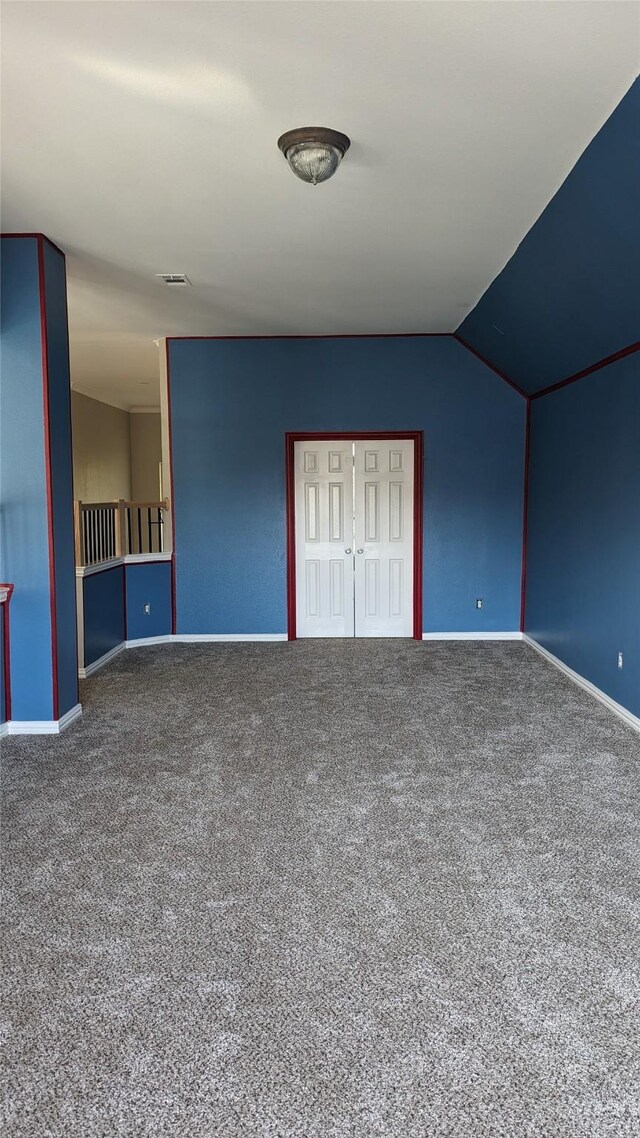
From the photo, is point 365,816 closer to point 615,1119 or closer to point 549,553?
point 615,1119

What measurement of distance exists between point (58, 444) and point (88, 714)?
1745 millimetres

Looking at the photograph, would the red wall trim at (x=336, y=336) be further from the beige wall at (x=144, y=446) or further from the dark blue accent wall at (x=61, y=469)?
the beige wall at (x=144, y=446)

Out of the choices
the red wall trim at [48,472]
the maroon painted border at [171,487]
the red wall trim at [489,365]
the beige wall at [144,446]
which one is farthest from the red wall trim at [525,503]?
the beige wall at [144,446]

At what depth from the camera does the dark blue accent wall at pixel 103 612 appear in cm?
597

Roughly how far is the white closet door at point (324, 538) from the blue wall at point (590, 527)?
5.69 ft

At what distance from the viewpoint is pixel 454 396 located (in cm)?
711

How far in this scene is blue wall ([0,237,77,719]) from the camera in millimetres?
4293

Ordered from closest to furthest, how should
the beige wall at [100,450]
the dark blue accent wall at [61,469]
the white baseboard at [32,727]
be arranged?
the dark blue accent wall at [61,469] → the white baseboard at [32,727] → the beige wall at [100,450]

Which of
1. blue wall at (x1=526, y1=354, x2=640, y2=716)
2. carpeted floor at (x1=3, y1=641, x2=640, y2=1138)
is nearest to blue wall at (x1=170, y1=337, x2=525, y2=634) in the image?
blue wall at (x1=526, y1=354, x2=640, y2=716)

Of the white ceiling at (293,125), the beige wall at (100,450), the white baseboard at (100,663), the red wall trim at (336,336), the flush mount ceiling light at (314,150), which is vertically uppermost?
the red wall trim at (336,336)

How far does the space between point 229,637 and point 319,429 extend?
7.09 ft

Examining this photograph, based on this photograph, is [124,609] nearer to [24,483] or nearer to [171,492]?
[171,492]

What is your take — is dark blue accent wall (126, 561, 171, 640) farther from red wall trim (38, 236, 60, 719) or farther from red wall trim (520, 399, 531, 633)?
red wall trim (520, 399, 531, 633)

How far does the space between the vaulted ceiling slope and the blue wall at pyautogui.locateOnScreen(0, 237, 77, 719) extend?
282 cm
